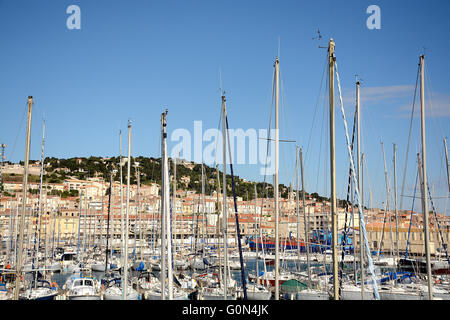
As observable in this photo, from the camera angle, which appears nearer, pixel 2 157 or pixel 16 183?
pixel 2 157

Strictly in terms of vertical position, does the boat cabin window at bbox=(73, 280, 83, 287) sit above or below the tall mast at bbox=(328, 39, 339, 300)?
below

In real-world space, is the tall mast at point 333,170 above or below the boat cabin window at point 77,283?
above

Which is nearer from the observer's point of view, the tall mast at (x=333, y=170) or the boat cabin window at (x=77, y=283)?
the tall mast at (x=333, y=170)

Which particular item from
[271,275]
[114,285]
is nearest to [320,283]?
[271,275]

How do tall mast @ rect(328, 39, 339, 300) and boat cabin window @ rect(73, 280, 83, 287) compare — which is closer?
tall mast @ rect(328, 39, 339, 300)

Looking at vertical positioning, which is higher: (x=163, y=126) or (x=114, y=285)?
(x=163, y=126)

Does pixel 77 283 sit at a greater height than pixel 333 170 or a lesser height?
lesser

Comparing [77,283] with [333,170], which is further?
[77,283]
